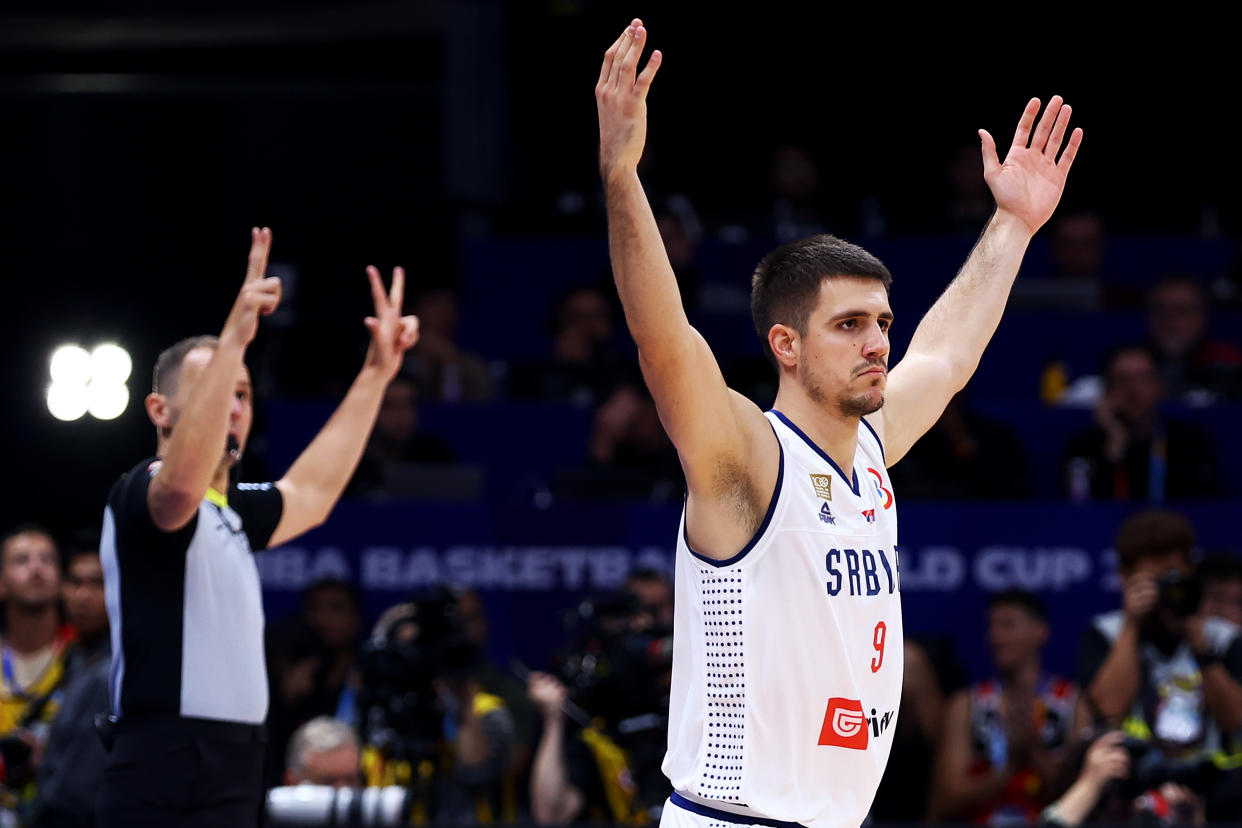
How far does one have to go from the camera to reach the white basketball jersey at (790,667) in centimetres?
377

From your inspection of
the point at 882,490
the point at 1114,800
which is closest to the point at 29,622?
the point at 1114,800

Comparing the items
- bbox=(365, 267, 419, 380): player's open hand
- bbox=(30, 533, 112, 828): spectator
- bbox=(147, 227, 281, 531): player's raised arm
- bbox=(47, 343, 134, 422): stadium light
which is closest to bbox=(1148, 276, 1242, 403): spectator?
bbox=(365, 267, 419, 380): player's open hand

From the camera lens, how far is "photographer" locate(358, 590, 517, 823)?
23.0 ft

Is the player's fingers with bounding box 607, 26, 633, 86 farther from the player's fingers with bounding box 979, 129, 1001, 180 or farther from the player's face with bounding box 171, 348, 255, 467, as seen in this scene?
the player's face with bounding box 171, 348, 255, 467

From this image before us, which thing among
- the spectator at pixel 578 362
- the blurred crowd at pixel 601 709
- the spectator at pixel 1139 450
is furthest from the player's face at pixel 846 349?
the spectator at pixel 578 362

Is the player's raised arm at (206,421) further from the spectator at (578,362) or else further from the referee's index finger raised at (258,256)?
the spectator at (578,362)

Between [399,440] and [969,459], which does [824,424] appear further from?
[399,440]

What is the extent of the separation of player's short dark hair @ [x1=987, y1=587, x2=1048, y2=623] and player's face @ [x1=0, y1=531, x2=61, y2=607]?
173 inches

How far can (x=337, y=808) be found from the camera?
22.5 ft

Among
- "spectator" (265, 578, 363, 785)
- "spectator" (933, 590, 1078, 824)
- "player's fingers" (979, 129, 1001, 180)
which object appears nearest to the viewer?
"player's fingers" (979, 129, 1001, 180)

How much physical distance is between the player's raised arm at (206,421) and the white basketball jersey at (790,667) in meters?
1.32

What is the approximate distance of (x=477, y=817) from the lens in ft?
24.9

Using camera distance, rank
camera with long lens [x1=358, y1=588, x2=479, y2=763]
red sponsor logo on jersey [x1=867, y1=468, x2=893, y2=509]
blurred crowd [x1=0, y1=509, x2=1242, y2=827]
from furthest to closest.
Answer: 1. camera with long lens [x1=358, y1=588, x2=479, y2=763]
2. blurred crowd [x1=0, y1=509, x2=1242, y2=827]
3. red sponsor logo on jersey [x1=867, y1=468, x2=893, y2=509]

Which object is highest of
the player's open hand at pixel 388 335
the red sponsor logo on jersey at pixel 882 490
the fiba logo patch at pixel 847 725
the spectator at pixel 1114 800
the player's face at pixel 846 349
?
the player's open hand at pixel 388 335
